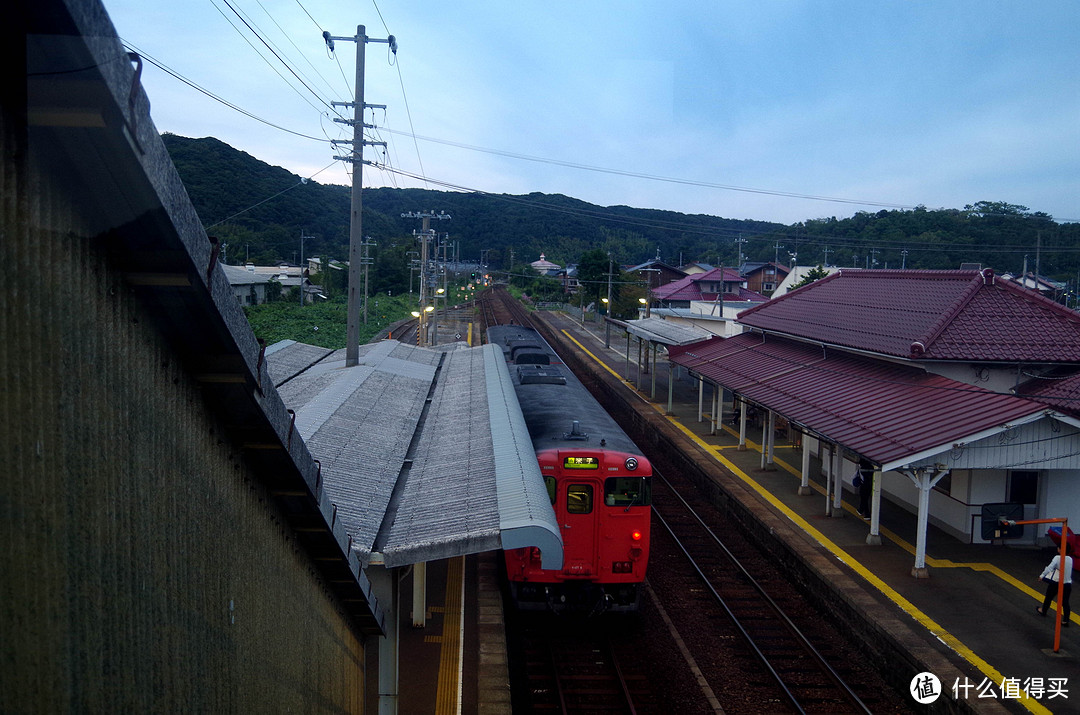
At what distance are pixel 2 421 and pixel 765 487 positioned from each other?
45.1 feet

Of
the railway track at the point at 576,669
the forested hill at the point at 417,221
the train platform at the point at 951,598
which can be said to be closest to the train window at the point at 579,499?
the railway track at the point at 576,669

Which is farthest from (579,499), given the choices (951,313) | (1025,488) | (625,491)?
(951,313)

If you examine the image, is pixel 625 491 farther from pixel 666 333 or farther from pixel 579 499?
pixel 666 333

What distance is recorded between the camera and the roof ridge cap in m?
12.2

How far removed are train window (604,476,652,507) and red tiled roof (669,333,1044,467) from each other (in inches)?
136

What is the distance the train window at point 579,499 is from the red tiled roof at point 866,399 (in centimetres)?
405

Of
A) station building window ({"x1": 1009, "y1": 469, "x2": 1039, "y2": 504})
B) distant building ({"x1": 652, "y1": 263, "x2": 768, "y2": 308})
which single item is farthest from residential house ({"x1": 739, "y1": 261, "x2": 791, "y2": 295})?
station building window ({"x1": 1009, "y1": 469, "x2": 1039, "y2": 504})

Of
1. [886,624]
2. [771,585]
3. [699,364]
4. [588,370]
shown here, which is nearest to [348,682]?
[886,624]

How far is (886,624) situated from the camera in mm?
8430

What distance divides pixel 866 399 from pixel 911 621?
456 centimetres

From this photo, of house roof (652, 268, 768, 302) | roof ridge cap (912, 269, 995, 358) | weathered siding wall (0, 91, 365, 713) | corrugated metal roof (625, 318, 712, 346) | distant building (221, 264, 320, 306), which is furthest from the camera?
house roof (652, 268, 768, 302)

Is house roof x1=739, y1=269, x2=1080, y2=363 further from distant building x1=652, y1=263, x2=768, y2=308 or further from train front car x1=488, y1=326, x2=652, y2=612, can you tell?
distant building x1=652, y1=263, x2=768, y2=308

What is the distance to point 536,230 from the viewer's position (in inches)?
4579

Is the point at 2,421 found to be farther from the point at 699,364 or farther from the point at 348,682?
the point at 699,364
